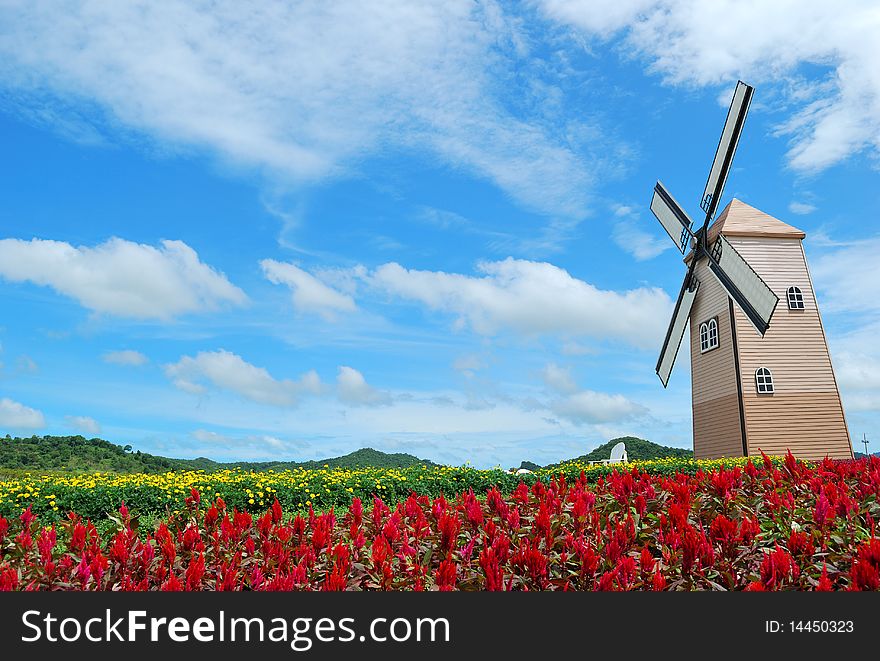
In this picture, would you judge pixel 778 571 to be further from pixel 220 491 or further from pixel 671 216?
pixel 671 216

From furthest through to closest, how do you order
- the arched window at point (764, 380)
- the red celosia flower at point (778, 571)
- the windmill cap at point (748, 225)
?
the windmill cap at point (748, 225)
the arched window at point (764, 380)
the red celosia flower at point (778, 571)

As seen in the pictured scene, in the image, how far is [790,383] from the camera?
17.8m

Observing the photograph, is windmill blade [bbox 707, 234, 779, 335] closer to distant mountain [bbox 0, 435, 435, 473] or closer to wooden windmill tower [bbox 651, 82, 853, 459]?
wooden windmill tower [bbox 651, 82, 853, 459]

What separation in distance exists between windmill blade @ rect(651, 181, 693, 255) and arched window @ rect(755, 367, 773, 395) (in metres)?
4.58

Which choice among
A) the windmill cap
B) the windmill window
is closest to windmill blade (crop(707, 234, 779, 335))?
the windmill cap

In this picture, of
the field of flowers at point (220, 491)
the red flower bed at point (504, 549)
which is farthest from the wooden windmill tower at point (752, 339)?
the red flower bed at point (504, 549)

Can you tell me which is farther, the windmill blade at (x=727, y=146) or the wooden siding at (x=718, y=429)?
the windmill blade at (x=727, y=146)

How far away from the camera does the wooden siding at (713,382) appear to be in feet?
58.6

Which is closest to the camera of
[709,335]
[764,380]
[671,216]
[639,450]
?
[764,380]

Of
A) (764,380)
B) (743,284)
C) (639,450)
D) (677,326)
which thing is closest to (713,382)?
(764,380)

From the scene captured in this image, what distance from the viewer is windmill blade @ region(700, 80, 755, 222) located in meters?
18.3

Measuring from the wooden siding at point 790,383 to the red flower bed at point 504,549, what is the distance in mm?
12757

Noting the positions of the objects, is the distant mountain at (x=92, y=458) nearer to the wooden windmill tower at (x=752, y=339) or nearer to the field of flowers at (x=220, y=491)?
the field of flowers at (x=220, y=491)

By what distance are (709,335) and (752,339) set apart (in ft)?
5.17
